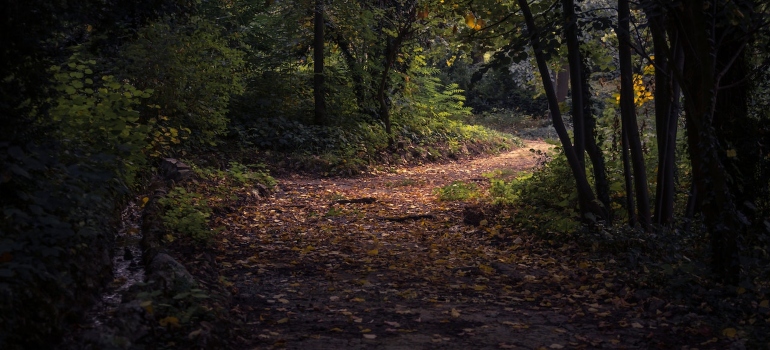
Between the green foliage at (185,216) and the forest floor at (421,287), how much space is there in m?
0.26

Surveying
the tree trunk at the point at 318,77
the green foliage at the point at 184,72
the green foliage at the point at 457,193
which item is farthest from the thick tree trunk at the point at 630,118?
the tree trunk at the point at 318,77

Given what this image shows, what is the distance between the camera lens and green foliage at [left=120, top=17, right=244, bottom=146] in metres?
12.0

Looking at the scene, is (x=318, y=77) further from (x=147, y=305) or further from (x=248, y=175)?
(x=147, y=305)

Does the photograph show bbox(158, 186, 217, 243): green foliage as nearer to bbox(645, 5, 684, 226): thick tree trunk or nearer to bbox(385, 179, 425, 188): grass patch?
bbox(645, 5, 684, 226): thick tree trunk

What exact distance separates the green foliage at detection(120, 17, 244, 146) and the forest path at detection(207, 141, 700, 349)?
8.57 ft

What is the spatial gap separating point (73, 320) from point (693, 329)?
4.40 m

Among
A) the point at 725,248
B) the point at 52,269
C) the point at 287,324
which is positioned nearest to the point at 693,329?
the point at 725,248

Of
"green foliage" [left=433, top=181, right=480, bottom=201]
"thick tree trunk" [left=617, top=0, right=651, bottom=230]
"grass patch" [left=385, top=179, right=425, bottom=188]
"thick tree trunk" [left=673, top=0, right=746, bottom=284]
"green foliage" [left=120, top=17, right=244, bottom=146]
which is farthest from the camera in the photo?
"grass patch" [left=385, top=179, right=425, bottom=188]

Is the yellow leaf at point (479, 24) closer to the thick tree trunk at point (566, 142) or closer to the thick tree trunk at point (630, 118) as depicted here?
the thick tree trunk at point (566, 142)

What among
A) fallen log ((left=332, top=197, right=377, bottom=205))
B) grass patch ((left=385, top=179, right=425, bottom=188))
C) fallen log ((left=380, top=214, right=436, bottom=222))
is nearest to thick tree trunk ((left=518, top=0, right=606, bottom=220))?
fallen log ((left=380, top=214, right=436, bottom=222))

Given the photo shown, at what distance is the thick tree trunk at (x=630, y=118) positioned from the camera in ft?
26.5

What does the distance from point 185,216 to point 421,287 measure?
3181 millimetres

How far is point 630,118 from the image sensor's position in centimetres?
830

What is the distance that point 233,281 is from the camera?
263 inches
